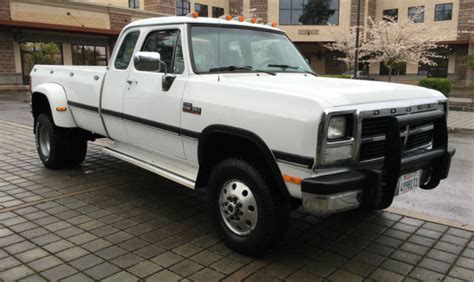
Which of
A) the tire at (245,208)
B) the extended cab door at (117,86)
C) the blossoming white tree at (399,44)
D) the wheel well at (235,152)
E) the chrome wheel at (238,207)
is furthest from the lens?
the blossoming white tree at (399,44)

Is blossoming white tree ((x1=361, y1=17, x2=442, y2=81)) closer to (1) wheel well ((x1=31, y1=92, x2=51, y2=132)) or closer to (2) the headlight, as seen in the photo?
(1) wheel well ((x1=31, y1=92, x2=51, y2=132))

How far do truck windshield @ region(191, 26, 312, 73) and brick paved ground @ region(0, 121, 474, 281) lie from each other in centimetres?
164

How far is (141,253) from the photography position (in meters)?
3.80

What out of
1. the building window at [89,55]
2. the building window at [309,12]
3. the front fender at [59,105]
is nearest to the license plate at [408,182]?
the front fender at [59,105]

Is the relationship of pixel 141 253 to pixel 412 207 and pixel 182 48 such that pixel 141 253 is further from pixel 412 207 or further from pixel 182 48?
pixel 412 207

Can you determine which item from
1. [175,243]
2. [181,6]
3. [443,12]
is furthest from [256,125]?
[443,12]

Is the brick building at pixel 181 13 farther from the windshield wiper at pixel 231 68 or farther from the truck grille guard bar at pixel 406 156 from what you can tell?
the windshield wiper at pixel 231 68

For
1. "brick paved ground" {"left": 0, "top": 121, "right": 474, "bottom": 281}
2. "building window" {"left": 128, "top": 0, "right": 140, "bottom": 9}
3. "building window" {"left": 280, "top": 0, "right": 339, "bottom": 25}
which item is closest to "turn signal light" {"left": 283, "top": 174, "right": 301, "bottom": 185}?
"brick paved ground" {"left": 0, "top": 121, "right": 474, "bottom": 281}

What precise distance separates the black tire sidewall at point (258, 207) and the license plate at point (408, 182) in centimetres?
105

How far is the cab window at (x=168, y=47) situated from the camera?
14.6 feet

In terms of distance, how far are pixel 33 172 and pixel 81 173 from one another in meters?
0.70


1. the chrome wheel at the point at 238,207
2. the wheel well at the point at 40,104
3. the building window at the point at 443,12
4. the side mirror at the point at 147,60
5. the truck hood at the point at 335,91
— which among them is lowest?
the chrome wheel at the point at 238,207

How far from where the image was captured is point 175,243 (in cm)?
402

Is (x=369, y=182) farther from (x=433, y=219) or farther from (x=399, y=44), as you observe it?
(x=399, y=44)
